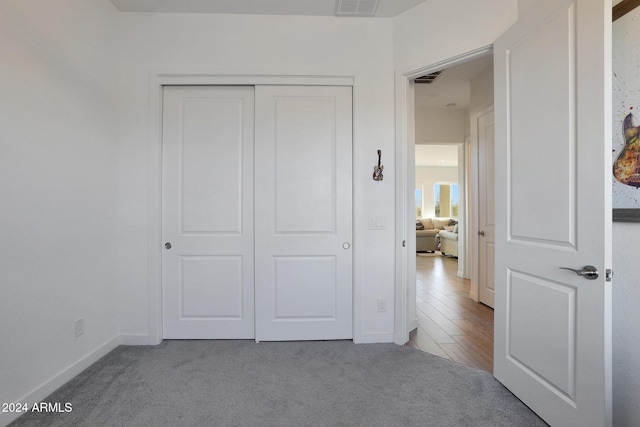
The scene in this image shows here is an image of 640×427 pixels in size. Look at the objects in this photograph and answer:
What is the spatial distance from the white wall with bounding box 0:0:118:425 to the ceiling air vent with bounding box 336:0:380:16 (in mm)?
1891

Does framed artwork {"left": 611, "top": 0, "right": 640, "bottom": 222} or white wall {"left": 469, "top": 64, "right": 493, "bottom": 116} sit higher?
white wall {"left": 469, "top": 64, "right": 493, "bottom": 116}

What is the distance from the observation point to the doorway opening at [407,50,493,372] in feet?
8.62

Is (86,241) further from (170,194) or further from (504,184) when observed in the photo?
(504,184)

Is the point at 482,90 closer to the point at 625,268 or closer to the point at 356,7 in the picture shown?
the point at 356,7

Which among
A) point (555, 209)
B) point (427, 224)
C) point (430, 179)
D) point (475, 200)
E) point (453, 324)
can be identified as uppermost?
point (430, 179)

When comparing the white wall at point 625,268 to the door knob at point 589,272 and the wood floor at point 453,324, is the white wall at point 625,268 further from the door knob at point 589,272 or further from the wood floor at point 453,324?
the wood floor at point 453,324

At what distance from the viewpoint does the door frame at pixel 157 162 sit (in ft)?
8.27

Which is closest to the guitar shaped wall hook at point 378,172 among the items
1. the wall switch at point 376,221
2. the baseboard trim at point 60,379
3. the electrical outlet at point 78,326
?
the wall switch at point 376,221

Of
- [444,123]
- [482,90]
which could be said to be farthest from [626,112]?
[444,123]

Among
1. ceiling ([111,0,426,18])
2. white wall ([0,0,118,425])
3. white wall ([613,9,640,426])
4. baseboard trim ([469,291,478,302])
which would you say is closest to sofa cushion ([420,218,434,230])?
baseboard trim ([469,291,478,302])

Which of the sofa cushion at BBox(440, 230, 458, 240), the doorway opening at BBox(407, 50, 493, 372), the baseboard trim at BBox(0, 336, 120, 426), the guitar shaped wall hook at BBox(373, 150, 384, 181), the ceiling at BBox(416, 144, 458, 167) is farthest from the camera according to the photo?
the ceiling at BBox(416, 144, 458, 167)

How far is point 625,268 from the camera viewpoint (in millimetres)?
1419

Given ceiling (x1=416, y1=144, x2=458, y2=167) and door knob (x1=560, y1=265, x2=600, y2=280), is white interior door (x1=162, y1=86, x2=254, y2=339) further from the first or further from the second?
ceiling (x1=416, y1=144, x2=458, y2=167)

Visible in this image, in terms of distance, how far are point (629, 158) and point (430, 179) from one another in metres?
10.1
